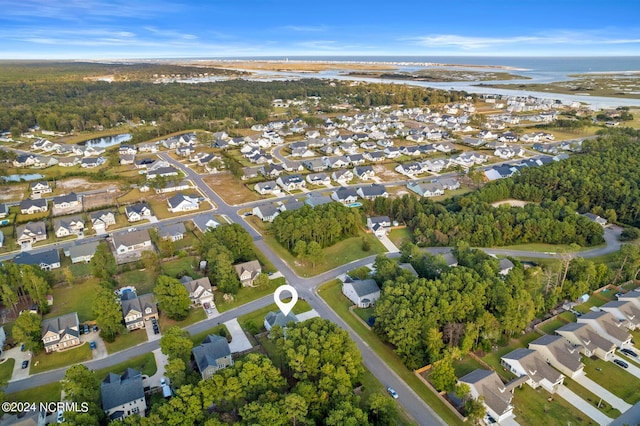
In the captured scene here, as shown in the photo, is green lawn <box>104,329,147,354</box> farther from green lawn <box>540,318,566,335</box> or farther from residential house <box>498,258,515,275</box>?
residential house <box>498,258,515,275</box>

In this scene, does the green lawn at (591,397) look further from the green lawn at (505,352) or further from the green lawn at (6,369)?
the green lawn at (6,369)

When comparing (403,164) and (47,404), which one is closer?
(47,404)

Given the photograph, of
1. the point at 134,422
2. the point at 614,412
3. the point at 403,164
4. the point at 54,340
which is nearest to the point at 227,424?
the point at 134,422

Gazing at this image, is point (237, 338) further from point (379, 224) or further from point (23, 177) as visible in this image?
point (23, 177)

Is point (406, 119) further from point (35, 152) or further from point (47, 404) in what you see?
point (47, 404)

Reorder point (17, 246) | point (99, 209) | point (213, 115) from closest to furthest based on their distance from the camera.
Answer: point (17, 246) < point (99, 209) < point (213, 115)

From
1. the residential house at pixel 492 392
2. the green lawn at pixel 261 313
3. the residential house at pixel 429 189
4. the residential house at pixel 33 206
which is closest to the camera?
the residential house at pixel 492 392

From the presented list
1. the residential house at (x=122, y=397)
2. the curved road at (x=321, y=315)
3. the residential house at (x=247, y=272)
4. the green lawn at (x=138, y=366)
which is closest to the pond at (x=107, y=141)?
the curved road at (x=321, y=315)

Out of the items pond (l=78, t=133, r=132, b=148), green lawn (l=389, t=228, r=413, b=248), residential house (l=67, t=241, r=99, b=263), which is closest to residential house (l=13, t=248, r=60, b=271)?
residential house (l=67, t=241, r=99, b=263)

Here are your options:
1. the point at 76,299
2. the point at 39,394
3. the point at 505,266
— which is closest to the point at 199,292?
the point at 76,299
